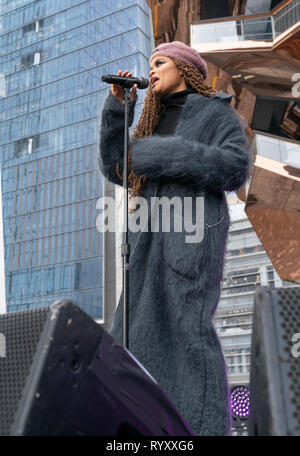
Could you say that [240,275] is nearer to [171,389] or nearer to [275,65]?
[275,65]

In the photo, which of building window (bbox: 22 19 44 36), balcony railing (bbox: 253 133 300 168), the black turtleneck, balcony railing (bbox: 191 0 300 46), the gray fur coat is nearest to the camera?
the gray fur coat

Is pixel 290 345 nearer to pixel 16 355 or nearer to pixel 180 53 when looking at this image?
pixel 16 355

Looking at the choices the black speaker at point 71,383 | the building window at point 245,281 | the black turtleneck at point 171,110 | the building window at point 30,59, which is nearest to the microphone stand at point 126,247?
the black turtleneck at point 171,110

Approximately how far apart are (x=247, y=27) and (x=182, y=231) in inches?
204

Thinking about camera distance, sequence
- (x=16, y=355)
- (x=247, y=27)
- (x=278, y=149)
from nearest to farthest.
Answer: (x=16, y=355) < (x=247, y=27) < (x=278, y=149)

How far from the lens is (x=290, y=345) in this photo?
68 cm

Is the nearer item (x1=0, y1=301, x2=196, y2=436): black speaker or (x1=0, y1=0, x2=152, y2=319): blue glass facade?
(x1=0, y1=301, x2=196, y2=436): black speaker

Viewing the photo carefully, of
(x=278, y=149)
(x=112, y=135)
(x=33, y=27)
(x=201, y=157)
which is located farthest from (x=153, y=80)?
(x=33, y=27)

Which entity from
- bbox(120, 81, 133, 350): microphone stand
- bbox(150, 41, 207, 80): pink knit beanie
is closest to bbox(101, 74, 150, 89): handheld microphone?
bbox(120, 81, 133, 350): microphone stand

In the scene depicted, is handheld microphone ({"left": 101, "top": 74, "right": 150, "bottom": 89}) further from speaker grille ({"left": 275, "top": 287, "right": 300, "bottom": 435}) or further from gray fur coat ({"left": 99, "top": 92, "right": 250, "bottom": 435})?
speaker grille ({"left": 275, "top": 287, "right": 300, "bottom": 435})

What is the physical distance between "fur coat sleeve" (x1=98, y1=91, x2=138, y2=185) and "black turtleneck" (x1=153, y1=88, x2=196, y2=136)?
0.11 m

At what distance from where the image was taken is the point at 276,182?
6.34 m

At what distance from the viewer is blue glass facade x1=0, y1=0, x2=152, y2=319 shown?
4206 centimetres

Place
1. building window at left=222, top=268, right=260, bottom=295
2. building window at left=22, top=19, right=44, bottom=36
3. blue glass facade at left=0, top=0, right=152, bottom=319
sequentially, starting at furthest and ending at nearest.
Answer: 1. building window at left=22, top=19, right=44, bottom=36
2. blue glass facade at left=0, top=0, right=152, bottom=319
3. building window at left=222, top=268, right=260, bottom=295
